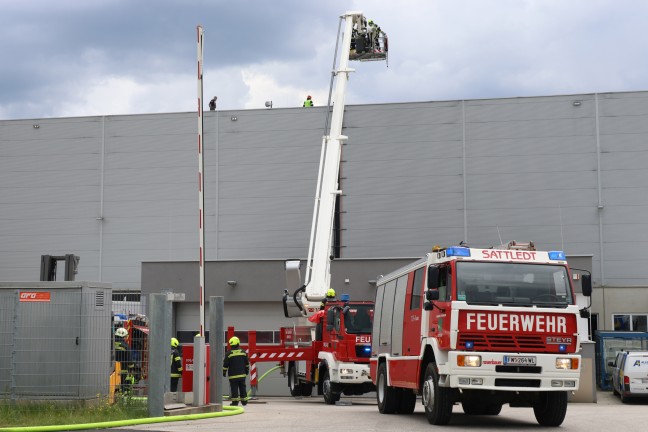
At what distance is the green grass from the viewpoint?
13.9 meters

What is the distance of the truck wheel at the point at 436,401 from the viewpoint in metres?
14.9

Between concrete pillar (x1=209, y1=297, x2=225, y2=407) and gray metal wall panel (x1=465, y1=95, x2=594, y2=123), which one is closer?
concrete pillar (x1=209, y1=297, x2=225, y2=407)

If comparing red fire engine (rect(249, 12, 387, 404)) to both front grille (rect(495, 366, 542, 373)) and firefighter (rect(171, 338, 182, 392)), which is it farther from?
front grille (rect(495, 366, 542, 373))

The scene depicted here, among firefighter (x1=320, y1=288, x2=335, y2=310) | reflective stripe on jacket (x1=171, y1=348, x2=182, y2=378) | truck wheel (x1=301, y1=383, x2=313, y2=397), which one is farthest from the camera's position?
truck wheel (x1=301, y1=383, x2=313, y2=397)

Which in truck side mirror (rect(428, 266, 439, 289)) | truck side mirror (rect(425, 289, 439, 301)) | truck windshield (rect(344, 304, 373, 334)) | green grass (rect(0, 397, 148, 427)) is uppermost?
truck side mirror (rect(428, 266, 439, 289))

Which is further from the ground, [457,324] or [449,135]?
[449,135]

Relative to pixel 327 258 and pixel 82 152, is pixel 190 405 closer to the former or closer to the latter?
pixel 327 258

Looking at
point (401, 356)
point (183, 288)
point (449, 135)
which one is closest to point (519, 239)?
point (449, 135)

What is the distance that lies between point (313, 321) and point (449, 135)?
53.8ft

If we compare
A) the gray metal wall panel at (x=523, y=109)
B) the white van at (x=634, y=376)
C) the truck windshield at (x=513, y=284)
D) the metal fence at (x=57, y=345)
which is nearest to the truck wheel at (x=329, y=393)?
the white van at (x=634, y=376)

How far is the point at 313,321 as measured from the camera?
1061 inches

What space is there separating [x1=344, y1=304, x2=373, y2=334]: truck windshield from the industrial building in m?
14.2

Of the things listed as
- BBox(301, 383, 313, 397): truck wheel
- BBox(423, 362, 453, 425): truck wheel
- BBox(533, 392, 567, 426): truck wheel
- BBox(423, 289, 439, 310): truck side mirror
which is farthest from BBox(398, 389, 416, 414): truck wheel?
BBox(301, 383, 313, 397): truck wheel

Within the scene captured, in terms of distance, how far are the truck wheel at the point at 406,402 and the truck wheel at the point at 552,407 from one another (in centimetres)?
292
